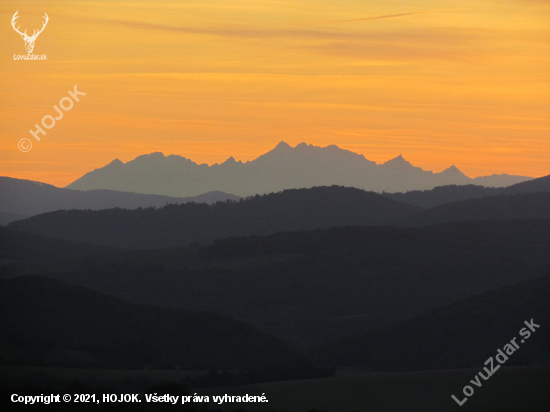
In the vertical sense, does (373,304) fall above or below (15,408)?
above

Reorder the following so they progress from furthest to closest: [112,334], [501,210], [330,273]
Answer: [501,210], [330,273], [112,334]

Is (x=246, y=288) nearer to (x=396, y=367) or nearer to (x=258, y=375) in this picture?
(x=396, y=367)

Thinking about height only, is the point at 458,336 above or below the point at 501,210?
below

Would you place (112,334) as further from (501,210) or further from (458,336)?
(501,210)

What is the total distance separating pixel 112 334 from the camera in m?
71.4

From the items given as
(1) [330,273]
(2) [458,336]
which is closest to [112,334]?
(2) [458,336]

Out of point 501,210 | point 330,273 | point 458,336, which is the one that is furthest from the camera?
point 501,210

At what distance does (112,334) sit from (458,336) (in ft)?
123

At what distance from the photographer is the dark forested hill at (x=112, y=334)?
61156 mm

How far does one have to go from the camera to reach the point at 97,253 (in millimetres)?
167375

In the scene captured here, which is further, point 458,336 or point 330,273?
point 330,273

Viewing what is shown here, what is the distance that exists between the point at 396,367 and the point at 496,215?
113m

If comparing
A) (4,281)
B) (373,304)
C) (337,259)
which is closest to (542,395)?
(4,281)

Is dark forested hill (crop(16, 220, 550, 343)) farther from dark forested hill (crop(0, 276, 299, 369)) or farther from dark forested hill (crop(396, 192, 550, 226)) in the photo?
dark forested hill (crop(0, 276, 299, 369))
